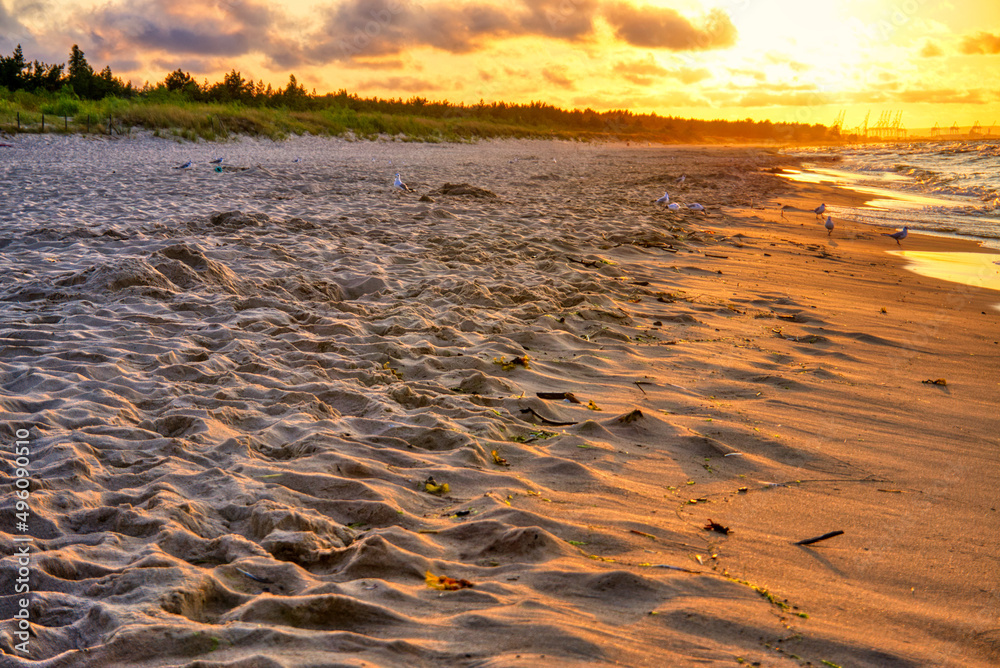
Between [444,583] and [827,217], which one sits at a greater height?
[827,217]

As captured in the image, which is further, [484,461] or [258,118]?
[258,118]

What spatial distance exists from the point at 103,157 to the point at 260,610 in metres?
14.5

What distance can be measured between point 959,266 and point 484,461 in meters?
7.41

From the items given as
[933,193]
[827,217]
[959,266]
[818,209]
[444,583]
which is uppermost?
[933,193]

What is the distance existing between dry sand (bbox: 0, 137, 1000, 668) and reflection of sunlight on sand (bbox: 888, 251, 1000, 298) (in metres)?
0.71

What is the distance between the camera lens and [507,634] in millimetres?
1546

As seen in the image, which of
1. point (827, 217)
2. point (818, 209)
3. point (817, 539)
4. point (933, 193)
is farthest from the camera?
point (933, 193)

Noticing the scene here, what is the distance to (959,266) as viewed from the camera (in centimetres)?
737

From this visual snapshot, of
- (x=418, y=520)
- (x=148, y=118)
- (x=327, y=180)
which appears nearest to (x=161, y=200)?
(x=327, y=180)

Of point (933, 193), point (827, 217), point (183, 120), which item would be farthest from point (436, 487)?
point (183, 120)

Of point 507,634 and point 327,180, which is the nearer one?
point 507,634

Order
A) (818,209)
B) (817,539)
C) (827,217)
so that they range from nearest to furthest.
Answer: (817,539), (827,217), (818,209)

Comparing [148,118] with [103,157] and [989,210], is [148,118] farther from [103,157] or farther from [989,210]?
[989,210]

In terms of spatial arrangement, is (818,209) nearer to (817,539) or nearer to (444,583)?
(817,539)
